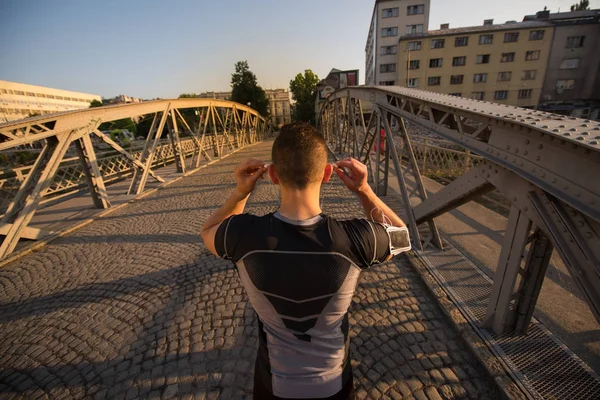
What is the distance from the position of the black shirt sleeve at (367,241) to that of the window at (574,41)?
48.4 meters

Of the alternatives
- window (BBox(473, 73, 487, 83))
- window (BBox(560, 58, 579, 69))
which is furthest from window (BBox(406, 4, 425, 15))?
window (BBox(560, 58, 579, 69))

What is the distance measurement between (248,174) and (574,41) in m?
49.2

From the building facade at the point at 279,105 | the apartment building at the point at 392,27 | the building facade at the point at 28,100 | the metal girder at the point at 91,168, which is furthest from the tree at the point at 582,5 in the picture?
the building facade at the point at 28,100

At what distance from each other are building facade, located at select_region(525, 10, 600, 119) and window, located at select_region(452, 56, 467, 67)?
10.1 meters

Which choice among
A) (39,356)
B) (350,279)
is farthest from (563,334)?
(39,356)

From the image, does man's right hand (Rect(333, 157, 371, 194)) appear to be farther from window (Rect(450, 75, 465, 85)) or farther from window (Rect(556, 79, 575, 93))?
window (Rect(556, 79, 575, 93))

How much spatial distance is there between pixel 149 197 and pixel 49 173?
3304 mm

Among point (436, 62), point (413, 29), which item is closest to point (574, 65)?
point (436, 62)

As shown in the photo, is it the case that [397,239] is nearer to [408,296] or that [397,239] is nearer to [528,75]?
[408,296]

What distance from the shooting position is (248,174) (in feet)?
5.19

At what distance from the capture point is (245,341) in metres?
3.04

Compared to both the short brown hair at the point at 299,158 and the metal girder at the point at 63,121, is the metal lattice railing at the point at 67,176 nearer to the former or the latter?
the metal girder at the point at 63,121

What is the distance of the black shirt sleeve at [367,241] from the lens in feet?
4.06

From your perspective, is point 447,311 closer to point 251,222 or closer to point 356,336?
point 356,336
